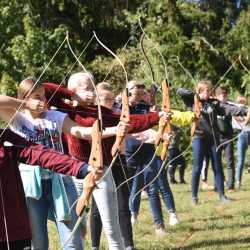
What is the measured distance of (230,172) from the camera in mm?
7273

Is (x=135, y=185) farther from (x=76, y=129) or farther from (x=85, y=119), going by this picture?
(x=76, y=129)

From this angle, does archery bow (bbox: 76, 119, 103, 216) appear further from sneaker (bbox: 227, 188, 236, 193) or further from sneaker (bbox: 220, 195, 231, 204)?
Result: sneaker (bbox: 227, 188, 236, 193)

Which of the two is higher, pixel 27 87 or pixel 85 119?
pixel 27 87

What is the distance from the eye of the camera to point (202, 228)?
5.10 m

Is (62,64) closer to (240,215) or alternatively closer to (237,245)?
(240,215)

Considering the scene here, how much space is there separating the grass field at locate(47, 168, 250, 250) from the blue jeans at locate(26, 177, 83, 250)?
1.38 meters

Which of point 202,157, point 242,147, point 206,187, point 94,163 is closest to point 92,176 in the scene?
point 94,163

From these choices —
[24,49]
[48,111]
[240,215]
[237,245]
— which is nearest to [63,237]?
[48,111]

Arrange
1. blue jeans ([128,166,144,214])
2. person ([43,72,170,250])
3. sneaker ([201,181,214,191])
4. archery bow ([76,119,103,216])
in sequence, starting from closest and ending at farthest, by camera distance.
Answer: archery bow ([76,119,103,216]) → person ([43,72,170,250]) → blue jeans ([128,166,144,214]) → sneaker ([201,181,214,191])

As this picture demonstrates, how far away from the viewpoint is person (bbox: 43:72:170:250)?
3.29 m

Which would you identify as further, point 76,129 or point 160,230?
point 160,230

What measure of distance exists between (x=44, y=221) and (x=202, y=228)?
2.21m

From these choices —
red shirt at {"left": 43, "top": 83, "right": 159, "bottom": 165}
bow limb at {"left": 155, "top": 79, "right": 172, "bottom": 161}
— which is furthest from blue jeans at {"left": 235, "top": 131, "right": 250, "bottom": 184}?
red shirt at {"left": 43, "top": 83, "right": 159, "bottom": 165}

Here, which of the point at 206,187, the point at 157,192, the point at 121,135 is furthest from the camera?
the point at 206,187
